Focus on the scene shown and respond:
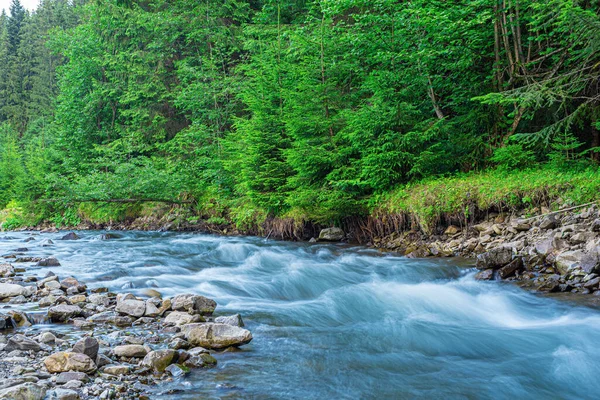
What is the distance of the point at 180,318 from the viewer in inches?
205

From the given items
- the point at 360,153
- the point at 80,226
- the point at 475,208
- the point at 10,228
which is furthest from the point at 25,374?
the point at 10,228

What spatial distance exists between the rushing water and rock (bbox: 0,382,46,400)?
87 cm

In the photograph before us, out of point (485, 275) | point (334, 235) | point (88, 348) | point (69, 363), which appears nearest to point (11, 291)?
point (88, 348)

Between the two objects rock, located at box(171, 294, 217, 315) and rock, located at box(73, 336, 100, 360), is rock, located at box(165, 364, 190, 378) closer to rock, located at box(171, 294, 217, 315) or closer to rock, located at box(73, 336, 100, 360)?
rock, located at box(73, 336, 100, 360)

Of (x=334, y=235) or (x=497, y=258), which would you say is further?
(x=334, y=235)

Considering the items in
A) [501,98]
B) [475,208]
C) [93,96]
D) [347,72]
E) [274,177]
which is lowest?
[475,208]

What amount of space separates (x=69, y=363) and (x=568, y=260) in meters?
7.07

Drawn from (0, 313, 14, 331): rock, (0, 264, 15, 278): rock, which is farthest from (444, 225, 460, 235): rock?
(0, 264, 15, 278): rock

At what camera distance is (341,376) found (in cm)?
412

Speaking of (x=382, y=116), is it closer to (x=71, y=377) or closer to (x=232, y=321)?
(x=232, y=321)

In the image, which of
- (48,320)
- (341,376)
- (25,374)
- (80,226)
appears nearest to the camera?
(25,374)

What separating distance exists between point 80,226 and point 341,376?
2062 centimetres

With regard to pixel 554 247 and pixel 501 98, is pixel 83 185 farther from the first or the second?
pixel 554 247

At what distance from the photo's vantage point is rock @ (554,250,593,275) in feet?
22.0
